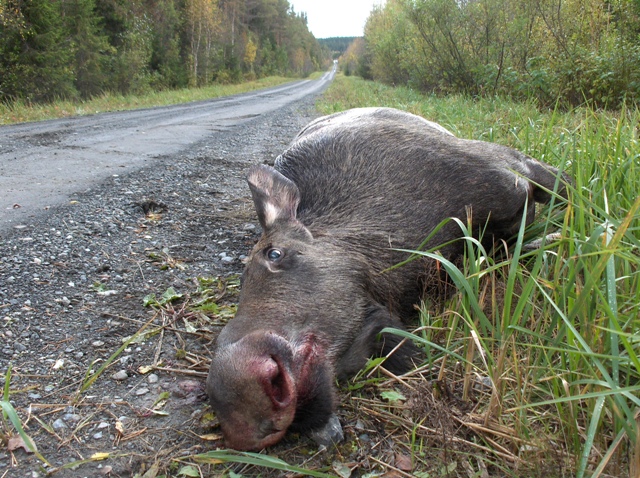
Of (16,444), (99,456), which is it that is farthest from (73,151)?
(99,456)

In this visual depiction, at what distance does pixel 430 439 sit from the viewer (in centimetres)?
200

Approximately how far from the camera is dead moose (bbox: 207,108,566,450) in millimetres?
1944

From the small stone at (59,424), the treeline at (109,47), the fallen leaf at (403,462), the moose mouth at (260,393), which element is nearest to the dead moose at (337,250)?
the moose mouth at (260,393)

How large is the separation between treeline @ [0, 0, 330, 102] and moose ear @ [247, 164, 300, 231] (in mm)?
16724

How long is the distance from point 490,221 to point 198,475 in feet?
7.31

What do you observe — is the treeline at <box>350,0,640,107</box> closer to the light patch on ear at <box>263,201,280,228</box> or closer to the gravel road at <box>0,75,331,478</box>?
the gravel road at <box>0,75,331,478</box>

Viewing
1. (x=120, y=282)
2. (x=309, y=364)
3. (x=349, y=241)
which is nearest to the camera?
(x=309, y=364)

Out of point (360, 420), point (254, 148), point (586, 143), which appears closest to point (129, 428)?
point (360, 420)

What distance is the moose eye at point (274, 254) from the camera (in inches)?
103

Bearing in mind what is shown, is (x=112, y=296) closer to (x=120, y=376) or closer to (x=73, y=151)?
(x=120, y=376)

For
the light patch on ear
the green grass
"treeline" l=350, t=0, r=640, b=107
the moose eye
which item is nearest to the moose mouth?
the green grass

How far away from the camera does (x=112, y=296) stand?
3322 millimetres

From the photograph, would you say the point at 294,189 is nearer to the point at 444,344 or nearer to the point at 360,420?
the point at 444,344

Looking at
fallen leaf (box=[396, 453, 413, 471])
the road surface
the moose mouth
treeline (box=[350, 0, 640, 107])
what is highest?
treeline (box=[350, 0, 640, 107])
